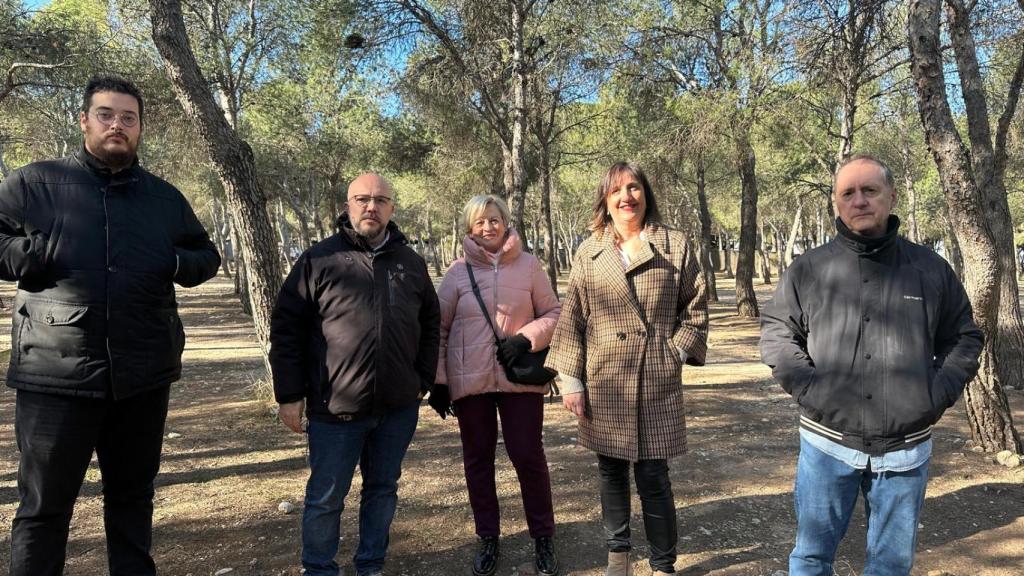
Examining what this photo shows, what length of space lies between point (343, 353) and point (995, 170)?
7473 mm

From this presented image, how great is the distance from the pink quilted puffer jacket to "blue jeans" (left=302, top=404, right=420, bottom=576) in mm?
328

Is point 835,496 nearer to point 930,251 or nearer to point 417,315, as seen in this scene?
point 930,251

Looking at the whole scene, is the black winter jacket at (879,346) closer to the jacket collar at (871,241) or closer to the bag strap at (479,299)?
the jacket collar at (871,241)

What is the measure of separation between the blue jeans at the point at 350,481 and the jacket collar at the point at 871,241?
77.7 inches

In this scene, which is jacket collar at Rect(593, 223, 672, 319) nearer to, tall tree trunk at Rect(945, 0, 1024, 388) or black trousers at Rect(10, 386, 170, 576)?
black trousers at Rect(10, 386, 170, 576)

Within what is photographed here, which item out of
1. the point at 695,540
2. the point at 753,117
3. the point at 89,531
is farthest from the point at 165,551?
the point at 753,117

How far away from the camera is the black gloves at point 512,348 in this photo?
2844 mm

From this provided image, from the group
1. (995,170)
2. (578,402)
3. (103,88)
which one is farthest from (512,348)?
(995,170)

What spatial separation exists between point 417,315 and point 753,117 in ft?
28.6

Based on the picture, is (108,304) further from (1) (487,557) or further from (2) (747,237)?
(2) (747,237)

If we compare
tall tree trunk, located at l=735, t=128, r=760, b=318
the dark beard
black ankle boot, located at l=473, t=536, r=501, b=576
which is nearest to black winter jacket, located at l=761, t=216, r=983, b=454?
black ankle boot, located at l=473, t=536, r=501, b=576

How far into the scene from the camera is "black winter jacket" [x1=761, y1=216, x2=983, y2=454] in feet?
6.75

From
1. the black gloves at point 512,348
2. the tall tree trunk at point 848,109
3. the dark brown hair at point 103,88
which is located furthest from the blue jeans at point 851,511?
the tall tree trunk at point 848,109

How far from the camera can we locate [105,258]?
229 centimetres
